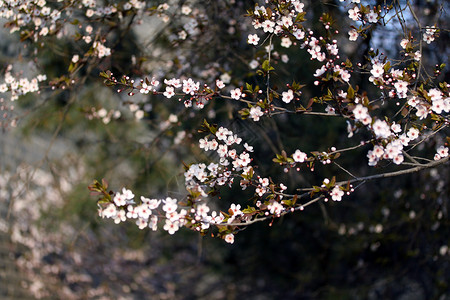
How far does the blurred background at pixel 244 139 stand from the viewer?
276 cm

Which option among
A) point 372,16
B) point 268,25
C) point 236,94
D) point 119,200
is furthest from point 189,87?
point 372,16

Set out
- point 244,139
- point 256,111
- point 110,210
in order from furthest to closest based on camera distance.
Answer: point 244,139, point 256,111, point 110,210

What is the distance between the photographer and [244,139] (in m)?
2.14

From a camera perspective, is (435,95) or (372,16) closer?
(435,95)

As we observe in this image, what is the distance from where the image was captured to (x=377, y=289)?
393cm

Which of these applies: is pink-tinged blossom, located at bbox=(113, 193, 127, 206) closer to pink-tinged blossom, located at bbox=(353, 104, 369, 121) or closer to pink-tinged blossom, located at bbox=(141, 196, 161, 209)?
pink-tinged blossom, located at bbox=(141, 196, 161, 209)

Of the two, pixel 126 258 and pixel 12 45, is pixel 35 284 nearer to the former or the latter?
pixel 126 258

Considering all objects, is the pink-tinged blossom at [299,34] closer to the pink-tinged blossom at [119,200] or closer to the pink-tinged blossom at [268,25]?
the pink-tinged blossom at [268,25]

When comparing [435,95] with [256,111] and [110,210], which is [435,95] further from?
[110,210]

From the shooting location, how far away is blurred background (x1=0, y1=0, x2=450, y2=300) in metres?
2.76

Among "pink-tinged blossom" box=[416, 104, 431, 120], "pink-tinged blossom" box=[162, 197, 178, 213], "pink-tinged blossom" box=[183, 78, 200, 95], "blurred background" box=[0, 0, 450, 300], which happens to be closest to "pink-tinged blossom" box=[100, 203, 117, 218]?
"pink-tinged blossom" box=[162, 197, 178, 213]

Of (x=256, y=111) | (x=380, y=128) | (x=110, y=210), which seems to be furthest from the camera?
(x=256, y=111)

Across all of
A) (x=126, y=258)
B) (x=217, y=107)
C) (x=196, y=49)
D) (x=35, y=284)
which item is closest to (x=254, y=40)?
(x=196, y=49)

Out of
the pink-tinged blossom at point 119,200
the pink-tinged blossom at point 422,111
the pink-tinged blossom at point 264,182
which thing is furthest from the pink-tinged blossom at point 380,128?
the pink-tinged blossom at point 119,200
